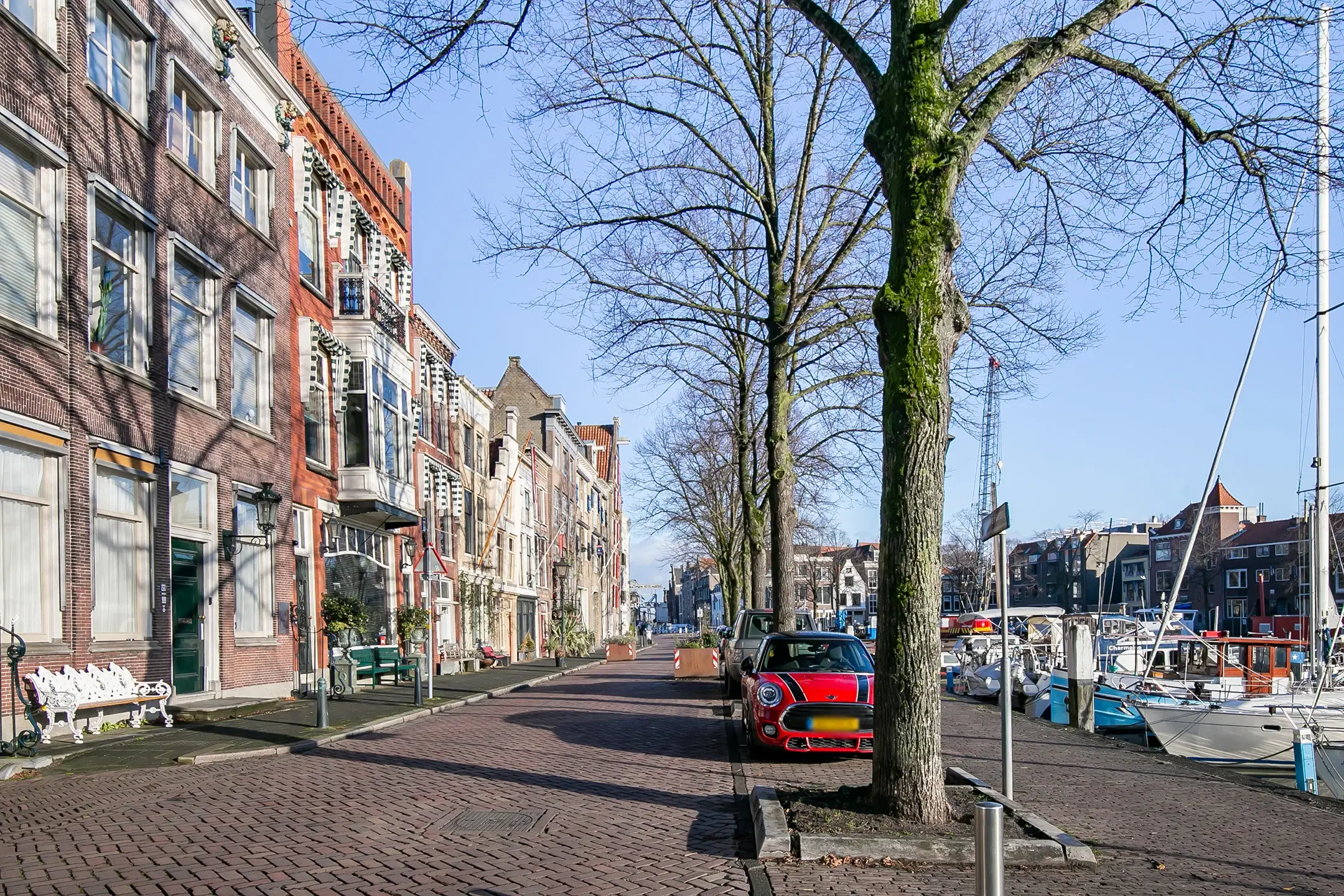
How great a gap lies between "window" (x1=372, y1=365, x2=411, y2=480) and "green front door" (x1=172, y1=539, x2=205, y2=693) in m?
9.46

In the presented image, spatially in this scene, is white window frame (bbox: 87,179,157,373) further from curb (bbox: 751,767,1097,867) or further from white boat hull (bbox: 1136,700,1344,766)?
white boat hull (bbox: 1136,700,1344,766)

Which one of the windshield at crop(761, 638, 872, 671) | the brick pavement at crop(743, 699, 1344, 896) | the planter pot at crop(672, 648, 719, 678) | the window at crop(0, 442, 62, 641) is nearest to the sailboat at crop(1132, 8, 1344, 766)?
the brick pavement at crop(743, 699, 1344, 896)

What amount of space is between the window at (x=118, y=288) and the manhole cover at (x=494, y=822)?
10081 millimetres

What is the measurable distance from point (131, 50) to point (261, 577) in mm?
9649

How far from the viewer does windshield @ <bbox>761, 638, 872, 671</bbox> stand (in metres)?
14.0

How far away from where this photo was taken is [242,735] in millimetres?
15055

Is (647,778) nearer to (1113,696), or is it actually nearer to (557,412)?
(1113,696)

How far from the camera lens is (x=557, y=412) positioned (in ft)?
231

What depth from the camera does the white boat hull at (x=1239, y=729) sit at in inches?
787

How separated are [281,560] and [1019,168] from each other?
16.7 m

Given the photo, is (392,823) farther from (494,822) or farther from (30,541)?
(30,541)

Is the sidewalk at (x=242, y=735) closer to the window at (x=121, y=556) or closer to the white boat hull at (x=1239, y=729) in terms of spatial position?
the window at (x=121, y=556)

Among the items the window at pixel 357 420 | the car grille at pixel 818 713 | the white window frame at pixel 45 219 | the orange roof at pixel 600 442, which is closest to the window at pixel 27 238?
the white window frame at pixel 45 219

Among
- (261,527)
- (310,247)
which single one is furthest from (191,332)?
(310,247)
